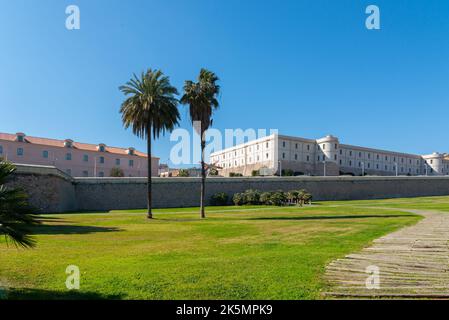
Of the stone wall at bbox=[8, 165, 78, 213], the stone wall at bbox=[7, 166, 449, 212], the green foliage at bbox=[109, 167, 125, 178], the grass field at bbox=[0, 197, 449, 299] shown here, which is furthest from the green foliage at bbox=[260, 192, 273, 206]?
the green foliage at bbox=[109, 167, 125, 178]

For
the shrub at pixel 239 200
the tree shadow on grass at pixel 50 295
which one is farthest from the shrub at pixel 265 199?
the tree shadow on grass at pixel 50 295

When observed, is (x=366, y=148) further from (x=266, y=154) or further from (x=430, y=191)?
(x=430, y=191)

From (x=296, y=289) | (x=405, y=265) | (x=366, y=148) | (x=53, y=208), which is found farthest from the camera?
(x=366, y=148)

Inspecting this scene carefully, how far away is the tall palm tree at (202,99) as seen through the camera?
31.7 m

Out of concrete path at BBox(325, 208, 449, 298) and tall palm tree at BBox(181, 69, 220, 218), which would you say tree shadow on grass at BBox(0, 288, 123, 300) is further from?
tall palm tree at BBox(181, 69, 220, 218)

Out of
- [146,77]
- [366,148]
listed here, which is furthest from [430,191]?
[146,77]

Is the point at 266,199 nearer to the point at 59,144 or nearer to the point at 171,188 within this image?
the point at 171,188

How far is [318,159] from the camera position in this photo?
4877 inches

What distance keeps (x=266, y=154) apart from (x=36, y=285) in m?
110

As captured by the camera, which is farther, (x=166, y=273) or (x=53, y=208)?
(x=53, y=208)

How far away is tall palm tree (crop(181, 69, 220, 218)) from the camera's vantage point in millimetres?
31734

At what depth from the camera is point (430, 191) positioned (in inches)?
2945

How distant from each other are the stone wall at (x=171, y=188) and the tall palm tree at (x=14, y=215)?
3354 centimetres
